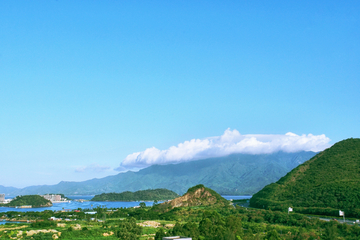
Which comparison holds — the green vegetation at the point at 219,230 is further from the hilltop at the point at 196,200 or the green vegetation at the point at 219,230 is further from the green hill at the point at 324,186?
the hilltop at the point at 196,200

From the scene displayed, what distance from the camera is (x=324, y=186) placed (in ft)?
382

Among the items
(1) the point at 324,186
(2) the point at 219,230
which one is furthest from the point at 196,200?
(2) the point at 219,230

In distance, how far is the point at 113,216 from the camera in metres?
115

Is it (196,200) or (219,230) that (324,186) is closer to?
(196,200)

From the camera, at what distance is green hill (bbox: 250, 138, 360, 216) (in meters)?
97.7

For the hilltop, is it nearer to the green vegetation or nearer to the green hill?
the green hill

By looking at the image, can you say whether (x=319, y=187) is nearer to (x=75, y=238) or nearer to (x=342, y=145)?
(x=342, y=145)

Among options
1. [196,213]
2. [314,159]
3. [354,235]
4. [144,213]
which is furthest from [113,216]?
[314,159]

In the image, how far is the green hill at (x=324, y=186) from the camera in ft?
321

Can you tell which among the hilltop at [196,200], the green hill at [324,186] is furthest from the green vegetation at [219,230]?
the hilltop at [196,200]

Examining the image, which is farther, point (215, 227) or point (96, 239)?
point (96, 239)

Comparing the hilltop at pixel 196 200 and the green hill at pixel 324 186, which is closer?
the green hill at pixel 324 186

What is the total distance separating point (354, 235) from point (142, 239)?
40.1 metres

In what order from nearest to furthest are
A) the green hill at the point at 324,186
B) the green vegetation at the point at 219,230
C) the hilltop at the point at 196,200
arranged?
the green vegetation at the point at 219,230, the green hill at the point at 324,186, the hilltop at the point at 196,200
